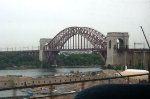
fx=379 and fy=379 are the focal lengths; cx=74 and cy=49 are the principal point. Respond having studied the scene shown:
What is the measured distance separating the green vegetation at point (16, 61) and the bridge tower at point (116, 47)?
19304mm

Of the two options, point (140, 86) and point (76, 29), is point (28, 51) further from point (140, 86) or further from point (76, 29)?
point (140, 86)

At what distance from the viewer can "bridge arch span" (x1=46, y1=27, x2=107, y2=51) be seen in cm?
6400

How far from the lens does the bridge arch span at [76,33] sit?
64.0m

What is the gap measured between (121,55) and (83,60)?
29298 mm

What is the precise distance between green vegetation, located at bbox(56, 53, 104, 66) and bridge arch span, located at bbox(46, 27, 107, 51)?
1279 centimetres

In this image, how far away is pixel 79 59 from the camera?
88250 mm

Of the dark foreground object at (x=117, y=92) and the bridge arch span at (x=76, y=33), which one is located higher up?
the bridge arch span at (x=76, y=33)

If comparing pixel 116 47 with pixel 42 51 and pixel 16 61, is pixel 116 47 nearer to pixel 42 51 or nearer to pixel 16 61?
pixel 42 51

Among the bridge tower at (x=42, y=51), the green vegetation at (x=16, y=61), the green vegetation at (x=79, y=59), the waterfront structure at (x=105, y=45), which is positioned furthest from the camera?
the green vegetation at (x=79, y=59)

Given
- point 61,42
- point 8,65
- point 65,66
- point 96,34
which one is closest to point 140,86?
point 96,34

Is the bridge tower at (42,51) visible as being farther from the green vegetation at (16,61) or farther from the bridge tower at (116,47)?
the bridge tower at (116,47)

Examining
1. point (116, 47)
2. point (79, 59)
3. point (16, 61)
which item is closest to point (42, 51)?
point (16, 61)

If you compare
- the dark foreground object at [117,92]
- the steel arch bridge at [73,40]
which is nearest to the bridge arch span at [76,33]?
the steel arch bridge at [73,40]

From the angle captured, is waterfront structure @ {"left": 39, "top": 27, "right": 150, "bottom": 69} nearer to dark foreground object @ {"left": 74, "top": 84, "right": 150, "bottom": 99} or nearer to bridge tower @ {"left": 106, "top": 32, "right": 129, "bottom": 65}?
bridge tower @ {"left": 106, "top": 32, "right": 129, "bottom": 65}
